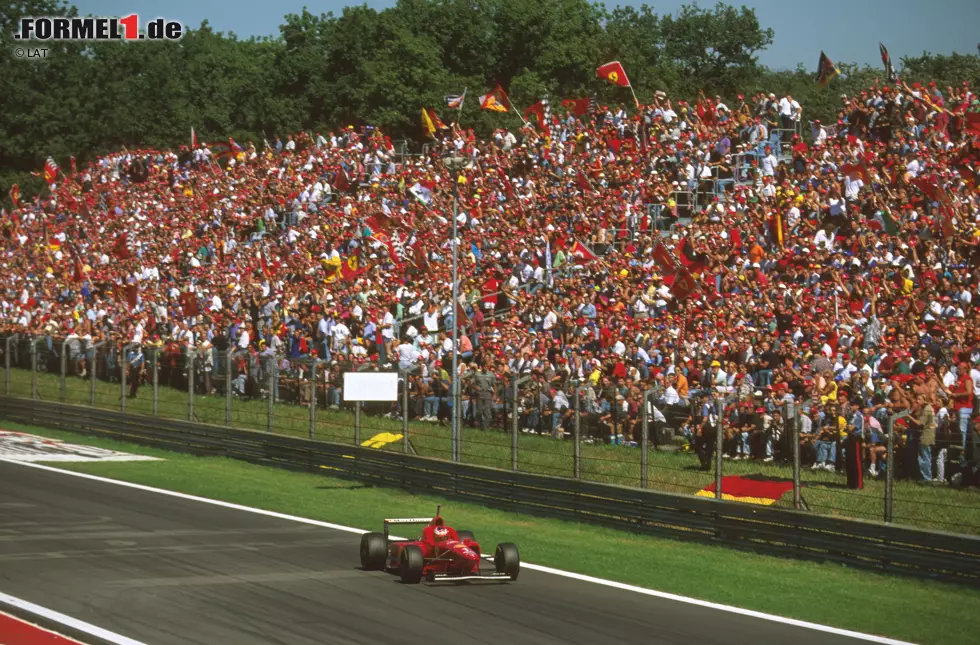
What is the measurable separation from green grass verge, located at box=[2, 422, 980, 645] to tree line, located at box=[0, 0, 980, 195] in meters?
40.3

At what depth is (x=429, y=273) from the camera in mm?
32844

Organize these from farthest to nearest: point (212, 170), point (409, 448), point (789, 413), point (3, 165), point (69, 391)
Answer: point (3, 165) < point (212, 170) < point (69, 391) < point (409, 448) < point (789, 413)

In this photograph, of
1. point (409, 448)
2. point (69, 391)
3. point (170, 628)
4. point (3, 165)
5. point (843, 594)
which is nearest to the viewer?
point (170, 628)

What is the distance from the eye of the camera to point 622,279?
28250 millimetres

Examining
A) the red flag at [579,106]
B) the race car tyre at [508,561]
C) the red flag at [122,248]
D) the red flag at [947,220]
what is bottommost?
the race car tyre at [508,561]

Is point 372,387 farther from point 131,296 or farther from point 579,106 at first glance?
point 131,296

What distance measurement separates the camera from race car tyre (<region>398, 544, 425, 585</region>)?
48.3 feet

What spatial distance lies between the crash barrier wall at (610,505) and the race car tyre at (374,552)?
4.83 metres

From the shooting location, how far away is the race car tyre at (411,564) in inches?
580

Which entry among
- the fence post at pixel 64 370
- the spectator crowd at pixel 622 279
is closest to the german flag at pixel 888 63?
the spectator crowd at pixel 622 279

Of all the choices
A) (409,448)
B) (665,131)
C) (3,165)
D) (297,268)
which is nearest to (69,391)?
(297,268)

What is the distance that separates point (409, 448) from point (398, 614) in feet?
34.0

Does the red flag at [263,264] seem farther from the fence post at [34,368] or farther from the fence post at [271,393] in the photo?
the fence post at [271,393]

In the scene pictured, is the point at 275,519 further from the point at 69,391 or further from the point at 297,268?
the point at 297,268
